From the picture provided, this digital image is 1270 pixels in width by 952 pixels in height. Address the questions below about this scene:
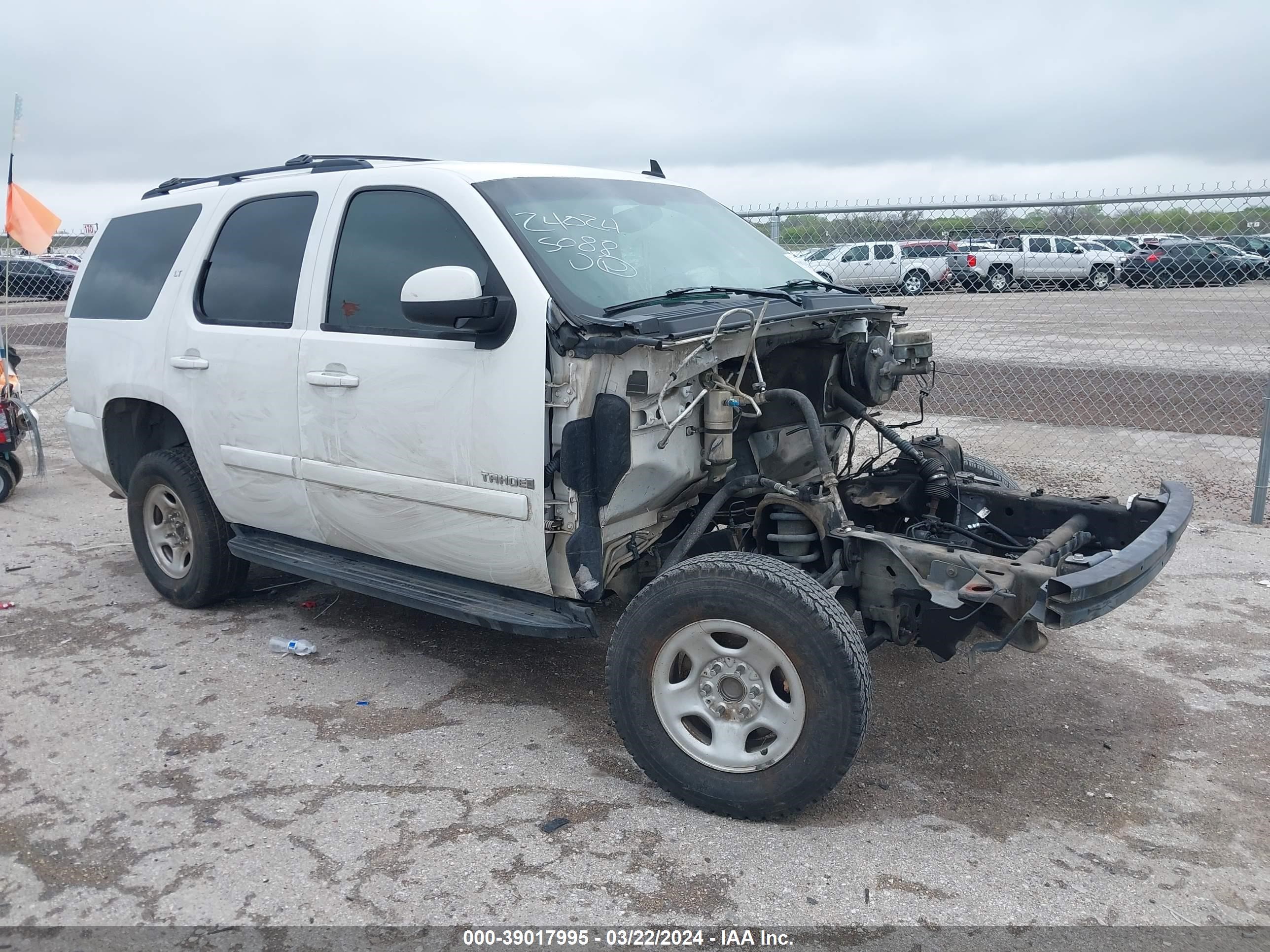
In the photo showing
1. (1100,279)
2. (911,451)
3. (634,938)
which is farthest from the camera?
(1100,279)

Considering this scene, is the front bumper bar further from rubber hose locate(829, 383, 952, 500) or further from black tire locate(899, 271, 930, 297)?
black tire locate(899, 271, 930, 297)

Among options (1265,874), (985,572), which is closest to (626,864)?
(985,572)

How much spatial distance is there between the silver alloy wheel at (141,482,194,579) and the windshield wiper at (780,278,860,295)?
3291mm

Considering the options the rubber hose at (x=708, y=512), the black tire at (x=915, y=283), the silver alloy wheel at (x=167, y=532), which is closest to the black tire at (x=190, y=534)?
the silver alloy wheel at (x=167, y=532)

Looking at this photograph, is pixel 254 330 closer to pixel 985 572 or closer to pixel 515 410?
pixel 515 410

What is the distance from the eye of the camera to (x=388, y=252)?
4.18 meters

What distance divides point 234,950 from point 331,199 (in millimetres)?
2969

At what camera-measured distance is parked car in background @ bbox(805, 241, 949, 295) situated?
8500mm

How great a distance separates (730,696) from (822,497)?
0.83 m

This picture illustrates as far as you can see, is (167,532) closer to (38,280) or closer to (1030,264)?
(1030,264)

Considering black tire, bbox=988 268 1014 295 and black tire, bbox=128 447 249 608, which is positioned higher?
black tire, bbox=988 268 1014 295

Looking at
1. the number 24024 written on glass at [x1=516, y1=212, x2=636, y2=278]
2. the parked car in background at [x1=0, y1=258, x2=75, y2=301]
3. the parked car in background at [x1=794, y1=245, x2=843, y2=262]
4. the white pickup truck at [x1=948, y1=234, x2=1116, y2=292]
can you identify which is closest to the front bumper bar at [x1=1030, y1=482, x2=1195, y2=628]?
the number 24024 written on glass at [x1=516, y1=212, x2=636, y2=278]

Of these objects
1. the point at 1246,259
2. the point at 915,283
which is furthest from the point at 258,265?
the point at 1246,259

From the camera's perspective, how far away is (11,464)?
25.9ft
